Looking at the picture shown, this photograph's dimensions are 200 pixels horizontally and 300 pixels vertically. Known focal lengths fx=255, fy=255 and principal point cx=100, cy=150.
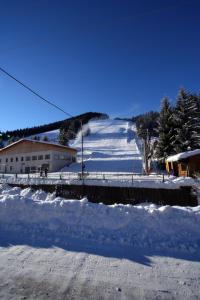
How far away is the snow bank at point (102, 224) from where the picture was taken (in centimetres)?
672

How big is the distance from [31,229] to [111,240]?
255cm

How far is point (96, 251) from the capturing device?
20.0ft

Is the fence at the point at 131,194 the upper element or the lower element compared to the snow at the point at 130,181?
lower

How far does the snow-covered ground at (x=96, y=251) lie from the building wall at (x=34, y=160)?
4983 cm

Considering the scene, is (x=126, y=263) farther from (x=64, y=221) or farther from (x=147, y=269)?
(x=64, y=221)

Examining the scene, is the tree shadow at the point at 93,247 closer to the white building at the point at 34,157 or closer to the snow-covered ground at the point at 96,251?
the snow-covered ground at the point at 96,251

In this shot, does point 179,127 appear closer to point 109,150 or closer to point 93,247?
point 93,247

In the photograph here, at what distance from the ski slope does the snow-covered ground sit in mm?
43314

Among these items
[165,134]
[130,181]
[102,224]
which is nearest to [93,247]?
[102,224]

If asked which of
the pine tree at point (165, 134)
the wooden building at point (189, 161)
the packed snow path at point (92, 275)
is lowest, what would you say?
the packed snow path at point (92, 275)

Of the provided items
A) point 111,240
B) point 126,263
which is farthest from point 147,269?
point 111,240

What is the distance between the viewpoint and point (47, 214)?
27.2ft

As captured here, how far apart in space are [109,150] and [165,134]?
41.0 m

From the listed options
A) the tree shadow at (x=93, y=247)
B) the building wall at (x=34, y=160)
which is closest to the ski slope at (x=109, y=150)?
the building wall at (x=34, y=160)
